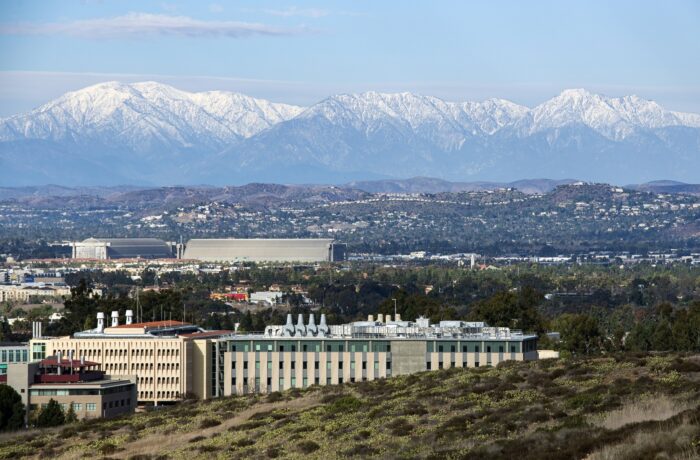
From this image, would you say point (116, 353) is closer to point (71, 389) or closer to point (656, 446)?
point (71, 389)

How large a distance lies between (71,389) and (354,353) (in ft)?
58.4

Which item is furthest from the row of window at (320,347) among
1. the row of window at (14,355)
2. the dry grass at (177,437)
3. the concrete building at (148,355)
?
the dry grass at (177,437)

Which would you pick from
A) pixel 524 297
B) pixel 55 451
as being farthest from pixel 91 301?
pixel 55 451

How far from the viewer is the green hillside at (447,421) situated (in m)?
50.5

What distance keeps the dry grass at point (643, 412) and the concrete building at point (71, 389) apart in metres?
52.0

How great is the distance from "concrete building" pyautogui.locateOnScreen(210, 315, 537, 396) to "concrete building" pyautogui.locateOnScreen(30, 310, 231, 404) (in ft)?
17.0

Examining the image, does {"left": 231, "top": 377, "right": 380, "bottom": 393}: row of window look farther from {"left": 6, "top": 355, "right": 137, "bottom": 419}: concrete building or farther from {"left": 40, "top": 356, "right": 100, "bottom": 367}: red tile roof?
{"left": 40, "top": 356, "right": 100, "bottom": 367}: red tile roof

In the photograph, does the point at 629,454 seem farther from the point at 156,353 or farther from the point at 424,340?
the point at 156,353

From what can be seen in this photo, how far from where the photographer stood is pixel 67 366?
367 ft

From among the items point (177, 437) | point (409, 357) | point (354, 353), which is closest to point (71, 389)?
point (354, 353)

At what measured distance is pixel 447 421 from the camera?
61688mm

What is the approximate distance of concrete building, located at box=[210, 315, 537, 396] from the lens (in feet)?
372

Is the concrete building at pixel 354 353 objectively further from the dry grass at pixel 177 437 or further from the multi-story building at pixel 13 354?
the dry grass at pixel 177 437

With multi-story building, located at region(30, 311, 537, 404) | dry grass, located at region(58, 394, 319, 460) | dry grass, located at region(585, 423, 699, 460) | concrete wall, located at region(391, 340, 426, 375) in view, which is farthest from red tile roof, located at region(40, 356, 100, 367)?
dry grass, located at region(585, 423, 699, 460)
